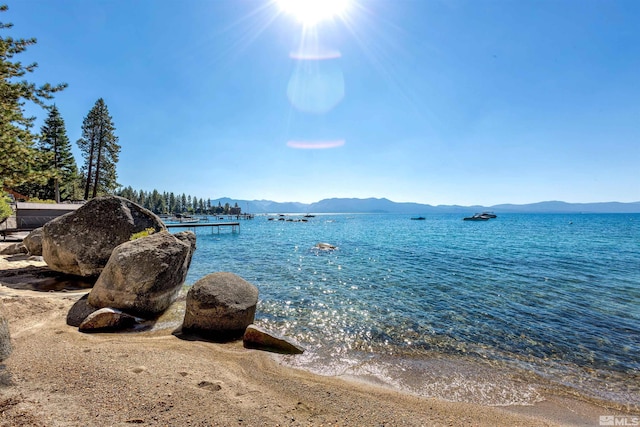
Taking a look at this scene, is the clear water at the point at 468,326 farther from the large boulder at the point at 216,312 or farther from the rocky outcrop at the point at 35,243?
the rocky outcrop at the point at 35,243

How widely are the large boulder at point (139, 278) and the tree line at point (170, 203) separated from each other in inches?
3466

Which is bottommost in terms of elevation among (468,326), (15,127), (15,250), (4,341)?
(468,326)

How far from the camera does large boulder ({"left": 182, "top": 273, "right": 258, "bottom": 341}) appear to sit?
7562 mm

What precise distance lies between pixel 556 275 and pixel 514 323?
11087 mm

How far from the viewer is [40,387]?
4223 millimetres

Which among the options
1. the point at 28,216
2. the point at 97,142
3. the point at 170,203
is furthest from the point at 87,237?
the point at 170,203

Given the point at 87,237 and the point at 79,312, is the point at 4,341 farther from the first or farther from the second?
the point at 87,237

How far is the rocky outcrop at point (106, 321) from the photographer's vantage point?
7083 millimetres

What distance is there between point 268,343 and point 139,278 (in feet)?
15.1

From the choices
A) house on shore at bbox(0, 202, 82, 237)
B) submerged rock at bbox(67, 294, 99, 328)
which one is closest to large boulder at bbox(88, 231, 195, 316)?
submerged rock at bbox(67, 294, 99, 328)

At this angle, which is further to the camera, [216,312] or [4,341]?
[216,312]

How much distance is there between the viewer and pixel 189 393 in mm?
4418

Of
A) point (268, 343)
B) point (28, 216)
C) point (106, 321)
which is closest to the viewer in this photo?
point (268, 343)

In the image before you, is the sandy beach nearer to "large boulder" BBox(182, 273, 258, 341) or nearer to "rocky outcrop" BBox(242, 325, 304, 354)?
"rocky outcrop" BBox(242, 325, 304, 354)
